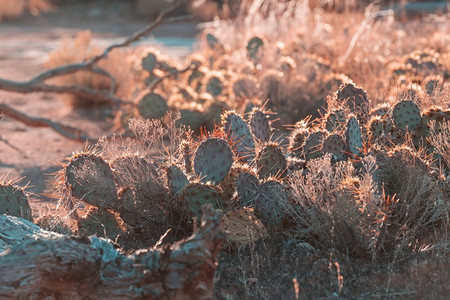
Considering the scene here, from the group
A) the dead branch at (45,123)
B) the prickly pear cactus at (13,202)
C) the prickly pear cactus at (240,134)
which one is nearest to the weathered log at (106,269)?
the prickly pear cactus at (13,202)

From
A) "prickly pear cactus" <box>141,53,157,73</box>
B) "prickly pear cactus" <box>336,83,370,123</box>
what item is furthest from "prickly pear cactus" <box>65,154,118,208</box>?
"prickly pear cactus" <box>141,53,157,73</box>

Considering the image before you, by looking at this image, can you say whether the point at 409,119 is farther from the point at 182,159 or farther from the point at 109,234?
the point at 109,234

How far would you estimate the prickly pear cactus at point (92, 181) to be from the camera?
5.05 metres

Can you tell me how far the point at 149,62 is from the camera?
10867mm

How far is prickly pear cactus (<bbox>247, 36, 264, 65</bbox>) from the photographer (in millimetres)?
10969

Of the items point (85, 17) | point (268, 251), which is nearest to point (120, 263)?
point (268, 251)

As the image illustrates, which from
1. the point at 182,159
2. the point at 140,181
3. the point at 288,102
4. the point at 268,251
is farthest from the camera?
the point at 288,102

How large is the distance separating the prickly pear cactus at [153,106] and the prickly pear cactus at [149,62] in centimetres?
174

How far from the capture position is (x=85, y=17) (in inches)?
1003

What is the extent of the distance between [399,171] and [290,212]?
33.8 inches

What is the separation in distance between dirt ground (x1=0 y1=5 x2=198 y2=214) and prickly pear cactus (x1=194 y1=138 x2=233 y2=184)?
1110 millimetres

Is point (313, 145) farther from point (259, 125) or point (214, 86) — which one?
point (214, 86)

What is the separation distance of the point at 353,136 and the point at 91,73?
7.67 meters

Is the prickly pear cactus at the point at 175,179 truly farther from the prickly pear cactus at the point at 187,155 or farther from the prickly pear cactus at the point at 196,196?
the prickly pear cactus at the point at 187,155
